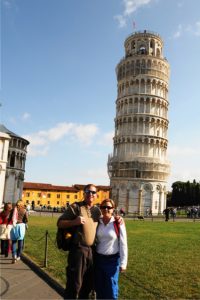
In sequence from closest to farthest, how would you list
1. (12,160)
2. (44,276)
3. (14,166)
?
(44,276), (14,166), (12,160)

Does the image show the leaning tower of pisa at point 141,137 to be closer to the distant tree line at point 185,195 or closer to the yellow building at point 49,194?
the yellow building at point 49,194

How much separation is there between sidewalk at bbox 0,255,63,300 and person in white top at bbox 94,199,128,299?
2.04 m

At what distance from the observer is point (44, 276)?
945 centimetres

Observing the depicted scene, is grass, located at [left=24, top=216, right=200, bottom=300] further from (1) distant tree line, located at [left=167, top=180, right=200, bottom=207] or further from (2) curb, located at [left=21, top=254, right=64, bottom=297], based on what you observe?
(1) distant tree line, located at [left=167, top=180, right=200, bottom=207]

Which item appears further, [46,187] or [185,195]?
[185,195]

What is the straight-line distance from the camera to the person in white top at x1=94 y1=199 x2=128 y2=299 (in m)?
5.95

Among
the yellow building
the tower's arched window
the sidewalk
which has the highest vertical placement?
the tower's arched window

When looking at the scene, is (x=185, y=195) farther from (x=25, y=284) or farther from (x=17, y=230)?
(x=25, y=284)

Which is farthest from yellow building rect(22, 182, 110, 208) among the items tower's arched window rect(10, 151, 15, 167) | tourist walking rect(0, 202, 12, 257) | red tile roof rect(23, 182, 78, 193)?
tourist walking rect(0, 202, 12, 257)

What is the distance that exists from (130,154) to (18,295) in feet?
182

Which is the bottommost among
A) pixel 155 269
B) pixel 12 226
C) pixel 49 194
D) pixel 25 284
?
pixel 25 284

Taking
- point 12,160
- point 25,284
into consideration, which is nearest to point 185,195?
point 12,160

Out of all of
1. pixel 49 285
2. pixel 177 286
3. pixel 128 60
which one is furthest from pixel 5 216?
pixel 128 60

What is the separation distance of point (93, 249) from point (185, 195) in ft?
307
